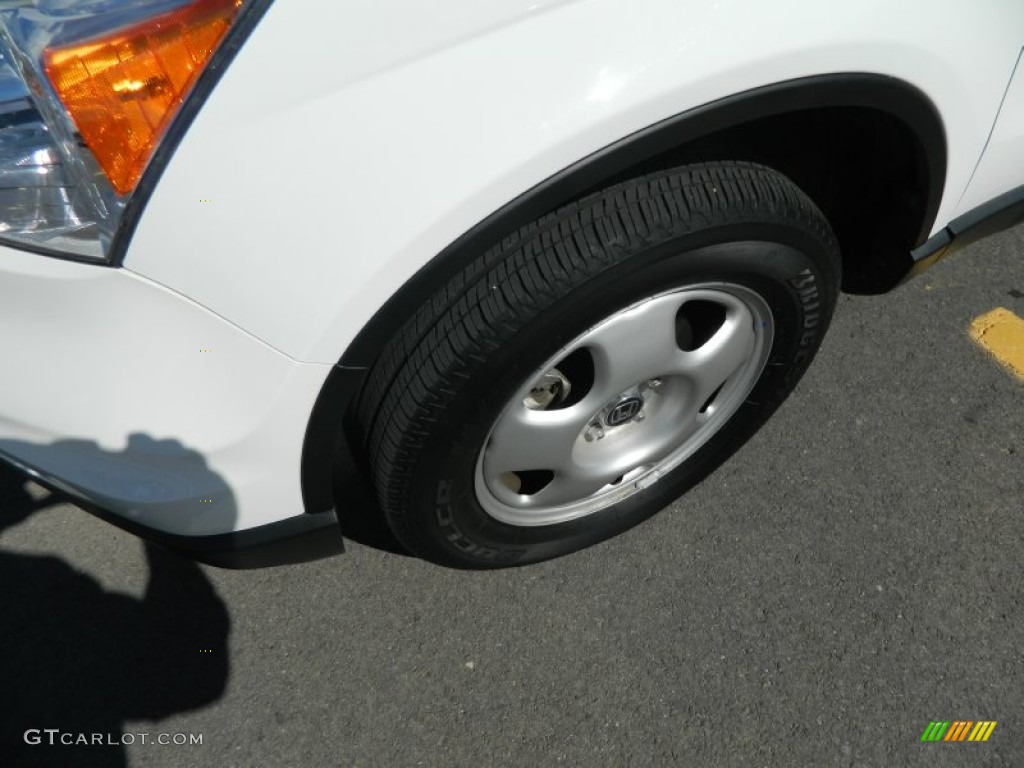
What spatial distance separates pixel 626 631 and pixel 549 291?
0.95m

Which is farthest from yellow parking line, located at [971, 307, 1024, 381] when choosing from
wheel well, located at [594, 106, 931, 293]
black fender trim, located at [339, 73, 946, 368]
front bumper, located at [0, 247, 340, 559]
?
front bumper, located at [0, 247, 340, 559]

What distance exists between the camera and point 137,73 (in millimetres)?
1036

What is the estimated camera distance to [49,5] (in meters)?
1.07

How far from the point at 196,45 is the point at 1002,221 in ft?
5.43

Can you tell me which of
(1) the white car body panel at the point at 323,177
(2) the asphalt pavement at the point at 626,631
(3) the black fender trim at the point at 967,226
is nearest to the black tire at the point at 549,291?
(1) the white car body panel at the point at 323,177

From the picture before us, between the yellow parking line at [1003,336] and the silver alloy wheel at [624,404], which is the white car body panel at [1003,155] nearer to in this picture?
the silver alloy wheel at [624,404]

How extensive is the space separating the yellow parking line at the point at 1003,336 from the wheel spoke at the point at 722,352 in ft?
3.29

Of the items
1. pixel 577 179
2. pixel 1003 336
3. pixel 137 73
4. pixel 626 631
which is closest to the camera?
pixel 137 73

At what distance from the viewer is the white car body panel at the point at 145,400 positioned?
1.18 m

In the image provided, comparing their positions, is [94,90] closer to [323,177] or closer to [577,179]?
[323,177]

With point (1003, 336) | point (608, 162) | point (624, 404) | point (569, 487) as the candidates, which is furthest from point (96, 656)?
point (1003, 336)

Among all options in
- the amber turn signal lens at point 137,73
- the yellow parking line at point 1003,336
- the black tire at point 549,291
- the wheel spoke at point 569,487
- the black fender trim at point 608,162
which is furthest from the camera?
the yellow parking line at point 1003,336

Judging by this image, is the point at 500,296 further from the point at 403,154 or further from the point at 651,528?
the point at 651,528

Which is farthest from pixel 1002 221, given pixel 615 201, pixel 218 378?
pixel 218 378
